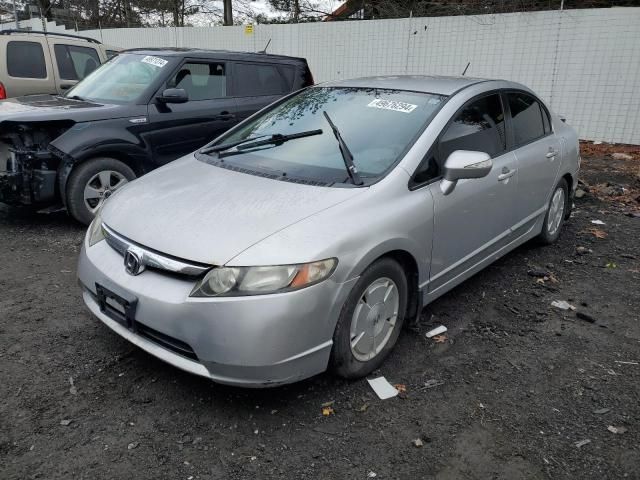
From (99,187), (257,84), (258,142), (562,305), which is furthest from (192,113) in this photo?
(562,305)

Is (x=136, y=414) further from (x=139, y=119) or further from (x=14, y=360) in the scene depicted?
(x=139, y=119)

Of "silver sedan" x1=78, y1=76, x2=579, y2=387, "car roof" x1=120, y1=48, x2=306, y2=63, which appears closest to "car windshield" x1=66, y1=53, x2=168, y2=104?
"car roof" x1=120, y1=48, x2=306, y2=63

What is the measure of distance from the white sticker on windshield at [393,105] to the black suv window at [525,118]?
3.70 feet

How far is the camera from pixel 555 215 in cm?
513

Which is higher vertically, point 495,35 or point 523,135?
point 495,35

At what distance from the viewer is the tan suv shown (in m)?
7.71

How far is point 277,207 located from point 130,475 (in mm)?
1419

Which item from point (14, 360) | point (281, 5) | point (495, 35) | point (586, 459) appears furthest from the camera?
point (281, 5)

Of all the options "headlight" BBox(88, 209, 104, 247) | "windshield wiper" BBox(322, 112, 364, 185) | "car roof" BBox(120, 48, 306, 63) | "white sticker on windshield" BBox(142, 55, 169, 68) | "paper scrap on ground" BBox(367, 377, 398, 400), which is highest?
"car roof" BBox(120, 48, 306, 63)

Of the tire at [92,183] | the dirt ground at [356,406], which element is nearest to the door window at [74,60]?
the tire at [92,183]

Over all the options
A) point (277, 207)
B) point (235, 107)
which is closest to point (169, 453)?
point (277, 207)

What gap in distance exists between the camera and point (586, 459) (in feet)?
8.05

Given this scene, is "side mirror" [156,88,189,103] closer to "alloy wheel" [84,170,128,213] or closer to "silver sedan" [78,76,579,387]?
"alloy wheel" [84,170,128,213]

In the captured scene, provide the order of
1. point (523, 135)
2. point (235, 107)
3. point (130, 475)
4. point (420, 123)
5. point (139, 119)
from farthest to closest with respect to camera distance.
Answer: point (235, 107) → point (139, 119) → point (523, 135) → point (420, 123) → point (130, 475)
